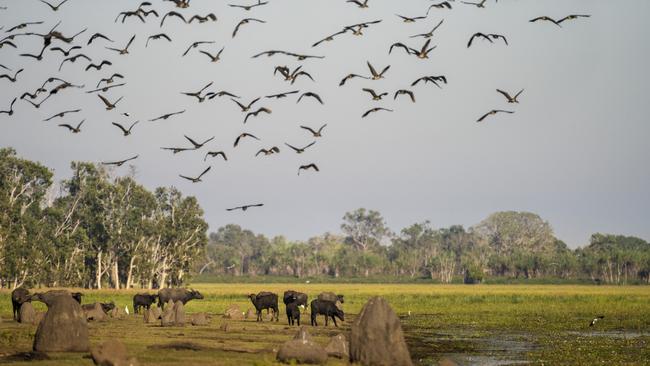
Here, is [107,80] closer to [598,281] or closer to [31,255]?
[31,255]

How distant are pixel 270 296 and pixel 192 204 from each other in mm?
86170

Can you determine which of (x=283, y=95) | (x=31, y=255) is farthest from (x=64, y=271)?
(x=283, y=95)

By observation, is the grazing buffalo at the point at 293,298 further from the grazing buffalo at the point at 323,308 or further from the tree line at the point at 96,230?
the tree line at the point at 96,230

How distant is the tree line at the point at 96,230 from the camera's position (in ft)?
375

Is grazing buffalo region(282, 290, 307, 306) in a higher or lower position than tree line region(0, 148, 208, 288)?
lower

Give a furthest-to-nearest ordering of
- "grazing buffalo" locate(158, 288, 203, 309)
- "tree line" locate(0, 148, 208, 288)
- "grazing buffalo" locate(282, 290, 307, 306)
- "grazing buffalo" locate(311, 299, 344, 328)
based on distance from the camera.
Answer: "tree line" locate(0, 148, 208, 288)
"grazing buffalo" locate(158, 288, 203, 309)
"grazing buffalo" locate(282, 290, 307, 306)
"grazing buffalo" locate(311, 299, 344, 328)

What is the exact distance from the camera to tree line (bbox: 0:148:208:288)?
114250 millimetres

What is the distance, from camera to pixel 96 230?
130 metres

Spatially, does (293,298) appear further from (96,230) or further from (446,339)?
(96,230)

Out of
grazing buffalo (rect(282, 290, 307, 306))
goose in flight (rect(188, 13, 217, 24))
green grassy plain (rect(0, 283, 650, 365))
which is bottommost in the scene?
green grassy plain (rect(0, 283, 650, 365))

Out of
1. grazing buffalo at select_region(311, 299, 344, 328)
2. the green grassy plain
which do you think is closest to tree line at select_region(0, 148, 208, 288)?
the green grassy plain

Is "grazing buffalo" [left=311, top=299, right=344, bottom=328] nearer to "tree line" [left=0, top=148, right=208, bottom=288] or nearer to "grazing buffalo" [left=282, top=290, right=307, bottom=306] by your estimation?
"grazing buffalo" [left=282, top=290, right=307, bottom=306]

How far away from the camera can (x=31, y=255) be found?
110875 millimetres

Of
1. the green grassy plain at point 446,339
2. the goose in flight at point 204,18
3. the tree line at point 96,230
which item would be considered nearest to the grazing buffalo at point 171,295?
the green grassy plain at point 446,339
